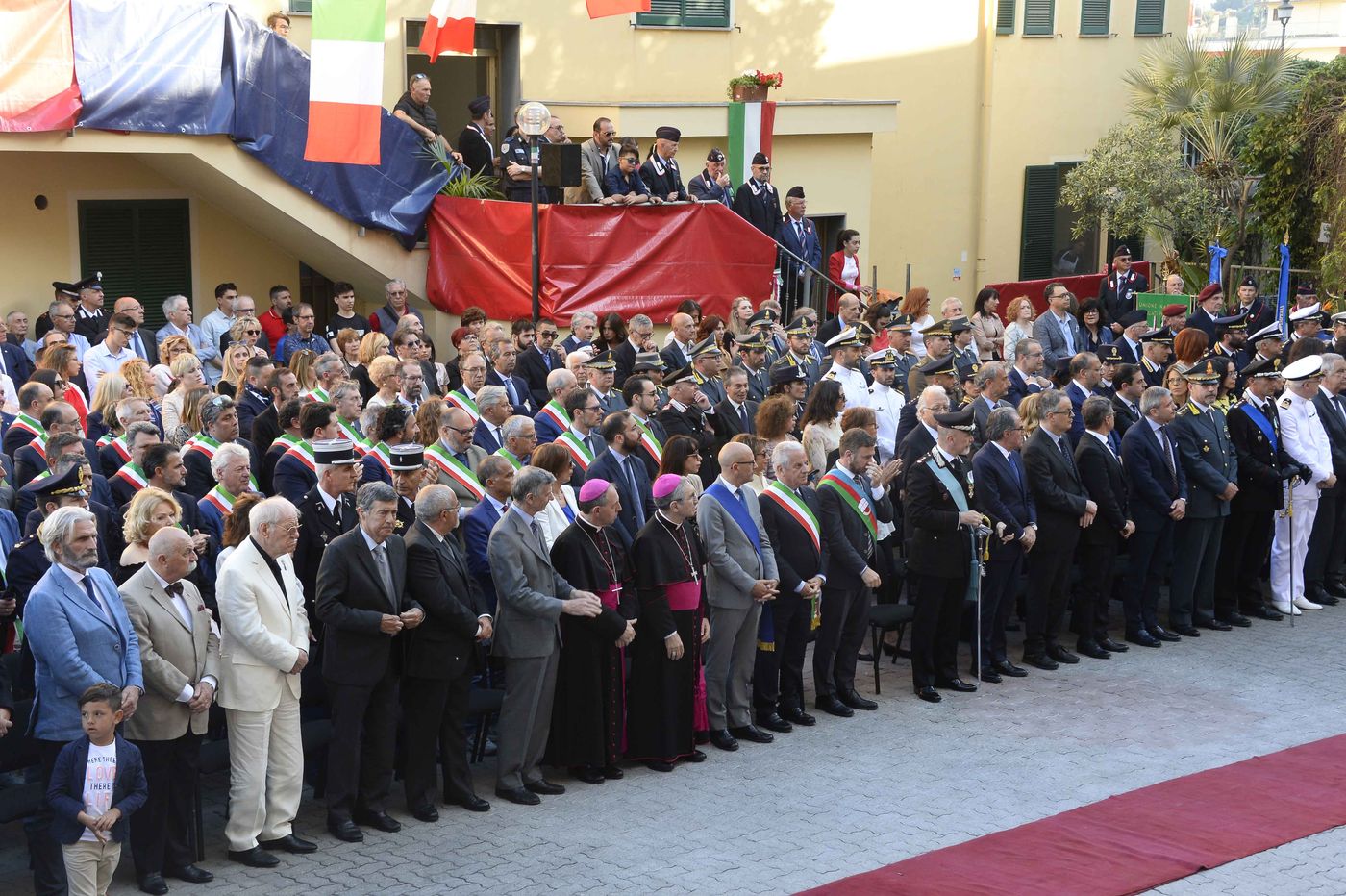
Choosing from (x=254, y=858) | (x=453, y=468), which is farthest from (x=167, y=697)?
(x=453, y=468)

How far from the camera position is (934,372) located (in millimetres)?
12508

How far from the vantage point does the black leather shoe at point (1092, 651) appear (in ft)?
37.2

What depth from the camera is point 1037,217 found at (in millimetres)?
24219

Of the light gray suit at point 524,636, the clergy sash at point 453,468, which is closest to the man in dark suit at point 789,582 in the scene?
the light gray suit at point 524,636

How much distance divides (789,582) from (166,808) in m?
3.87

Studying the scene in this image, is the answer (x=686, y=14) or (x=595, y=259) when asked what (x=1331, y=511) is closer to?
(x=595, y=259)

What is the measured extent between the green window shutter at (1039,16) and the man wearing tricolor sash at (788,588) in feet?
51.6

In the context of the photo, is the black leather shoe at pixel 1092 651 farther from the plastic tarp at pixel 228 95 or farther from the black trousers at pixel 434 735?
the plastic tarp at pixel 228 95

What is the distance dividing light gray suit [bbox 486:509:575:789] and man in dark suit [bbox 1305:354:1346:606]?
7114mm

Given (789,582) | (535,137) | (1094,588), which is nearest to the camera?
(789,582)

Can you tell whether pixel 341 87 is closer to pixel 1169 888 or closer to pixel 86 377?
pixel 86 377

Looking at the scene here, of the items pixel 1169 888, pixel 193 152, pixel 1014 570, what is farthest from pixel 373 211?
pixel 1169 888

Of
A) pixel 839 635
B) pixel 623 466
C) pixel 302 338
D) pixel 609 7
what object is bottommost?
pixel 839 635

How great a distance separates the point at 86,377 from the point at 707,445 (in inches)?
202
